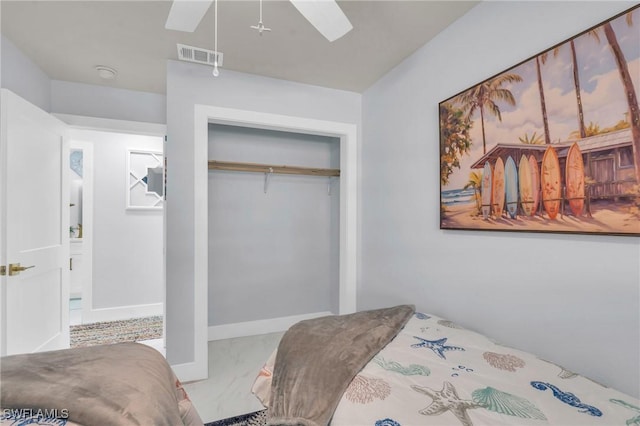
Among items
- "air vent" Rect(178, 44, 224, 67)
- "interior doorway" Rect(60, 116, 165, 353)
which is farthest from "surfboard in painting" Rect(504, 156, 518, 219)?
"interior doorway" Rect(60, 116, 165, 353)

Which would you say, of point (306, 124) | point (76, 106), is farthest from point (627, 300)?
point (76, 106)

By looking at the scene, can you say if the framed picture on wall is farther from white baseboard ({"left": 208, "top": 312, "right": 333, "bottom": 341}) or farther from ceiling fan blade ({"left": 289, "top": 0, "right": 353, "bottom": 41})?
ceiling fan blade ({"left": 289, "top": 0, "right": 353, "bottom": 41})

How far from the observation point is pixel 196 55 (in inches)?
91.0

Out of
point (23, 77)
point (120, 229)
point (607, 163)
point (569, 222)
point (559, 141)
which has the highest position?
point (23, 77)

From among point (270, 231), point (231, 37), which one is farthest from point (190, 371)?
point (231, 37)

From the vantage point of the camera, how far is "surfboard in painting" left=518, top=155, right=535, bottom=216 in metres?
1.54

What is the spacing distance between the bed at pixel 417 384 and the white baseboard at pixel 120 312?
314 centimetres

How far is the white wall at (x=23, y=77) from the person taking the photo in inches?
85.0

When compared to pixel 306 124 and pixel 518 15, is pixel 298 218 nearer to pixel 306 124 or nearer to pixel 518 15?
pixel 306 124

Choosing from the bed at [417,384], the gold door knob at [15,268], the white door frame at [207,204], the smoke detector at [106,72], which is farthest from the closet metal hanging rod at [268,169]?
the bed at [417,384]

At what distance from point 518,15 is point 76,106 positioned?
356 centimetres

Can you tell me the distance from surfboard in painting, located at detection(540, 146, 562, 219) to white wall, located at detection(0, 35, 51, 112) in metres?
3.42

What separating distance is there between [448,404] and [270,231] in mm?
2705

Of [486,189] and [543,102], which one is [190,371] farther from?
[543,102]
